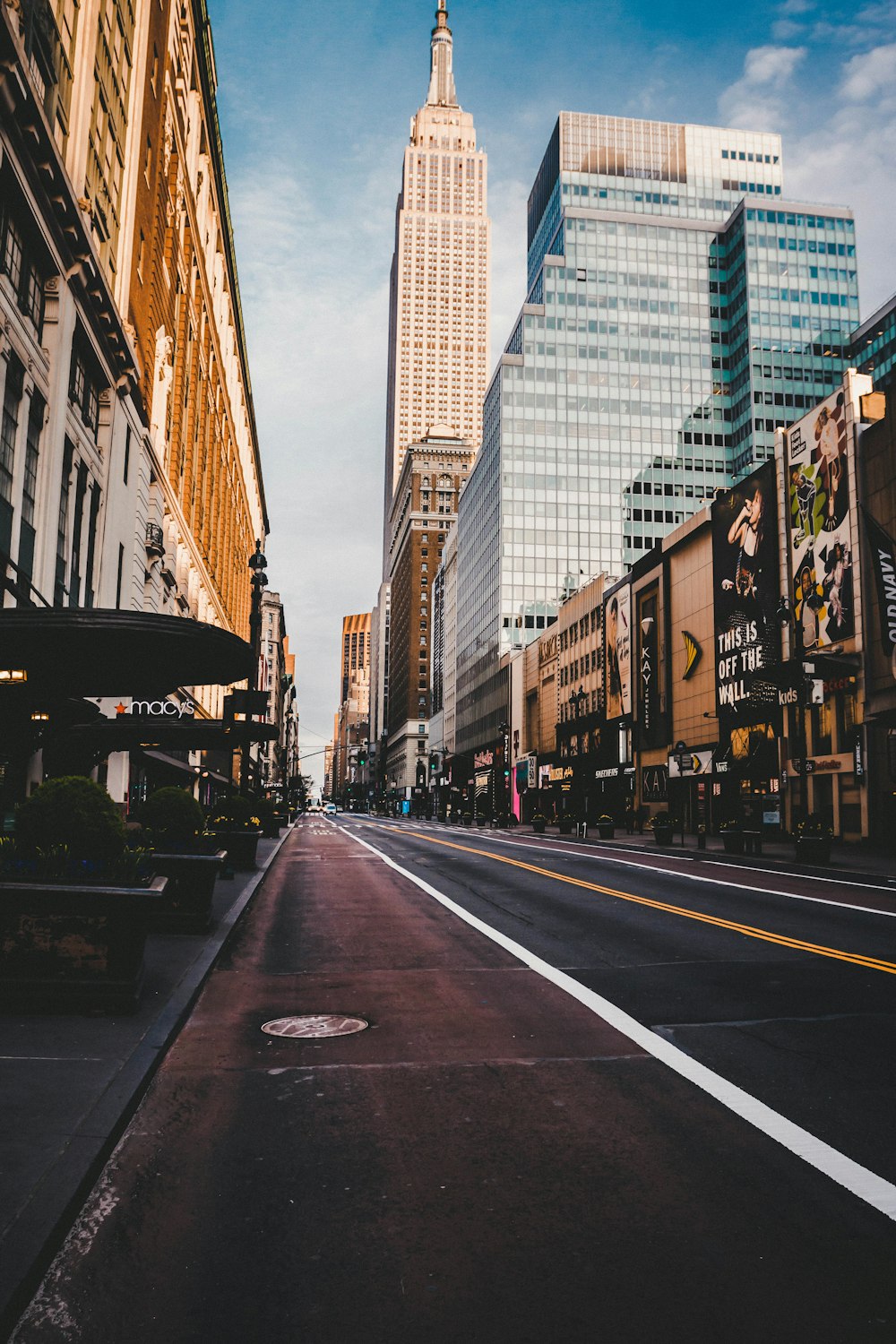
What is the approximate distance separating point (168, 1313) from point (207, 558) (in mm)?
64726

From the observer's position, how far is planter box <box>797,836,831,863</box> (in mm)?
29219

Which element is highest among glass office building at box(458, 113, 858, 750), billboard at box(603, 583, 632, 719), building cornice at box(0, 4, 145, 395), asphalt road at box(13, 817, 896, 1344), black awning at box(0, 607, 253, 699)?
glass office building at box(458, 113, 858, 750)

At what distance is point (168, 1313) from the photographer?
3.82 metres

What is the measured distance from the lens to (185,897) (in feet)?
43.7

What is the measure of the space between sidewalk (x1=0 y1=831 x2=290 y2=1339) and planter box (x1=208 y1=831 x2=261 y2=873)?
1522cm

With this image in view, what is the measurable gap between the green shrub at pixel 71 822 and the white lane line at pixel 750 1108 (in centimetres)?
485

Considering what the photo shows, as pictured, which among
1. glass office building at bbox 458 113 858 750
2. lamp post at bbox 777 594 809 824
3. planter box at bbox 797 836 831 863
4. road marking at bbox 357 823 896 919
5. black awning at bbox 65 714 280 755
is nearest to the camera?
road marking at bbox 357 823 896 919

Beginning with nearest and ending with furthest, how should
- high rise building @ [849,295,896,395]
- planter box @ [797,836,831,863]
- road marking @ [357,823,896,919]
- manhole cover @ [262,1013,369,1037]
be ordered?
manhole cover @ [262,1013,369,1037]
road marking @ [357,823,896,919]
planter box @ [797,836,831,863]
high rise building @ [849,295,896,395]

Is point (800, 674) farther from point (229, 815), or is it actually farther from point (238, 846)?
point (238, 846)

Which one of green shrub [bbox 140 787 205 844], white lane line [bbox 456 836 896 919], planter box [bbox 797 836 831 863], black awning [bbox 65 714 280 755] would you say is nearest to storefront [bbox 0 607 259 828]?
black awning [bbox 65 714 280 755]

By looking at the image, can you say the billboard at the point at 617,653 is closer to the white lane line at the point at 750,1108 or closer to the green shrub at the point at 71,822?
the white lane line at the point at 750,1108

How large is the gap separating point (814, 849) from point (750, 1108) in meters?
25.2

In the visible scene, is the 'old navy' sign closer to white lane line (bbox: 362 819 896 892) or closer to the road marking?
the road marking

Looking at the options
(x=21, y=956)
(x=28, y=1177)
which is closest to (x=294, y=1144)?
(x=28, y=1177)
